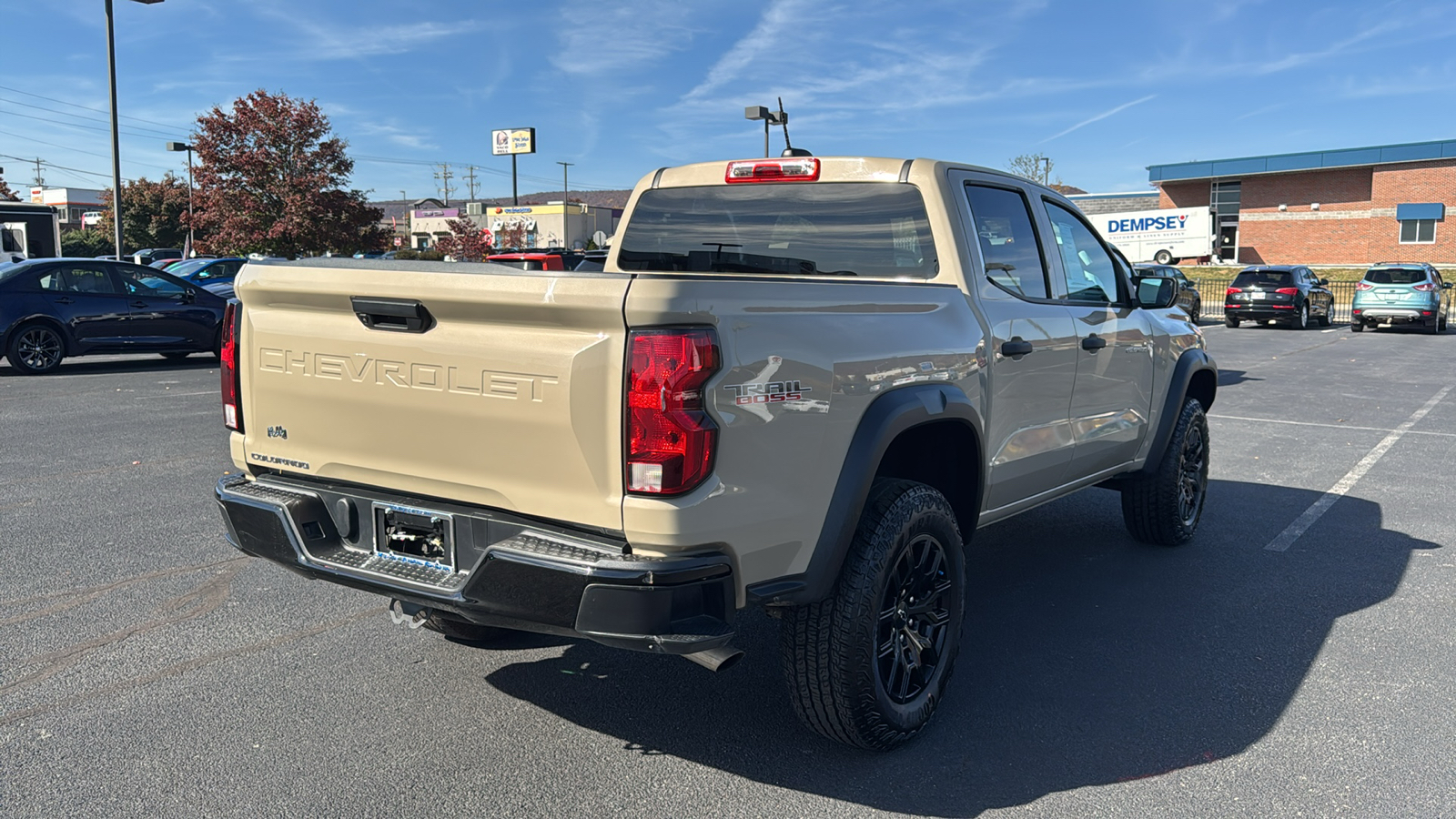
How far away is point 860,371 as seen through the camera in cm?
334

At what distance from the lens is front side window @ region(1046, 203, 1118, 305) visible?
201 inches

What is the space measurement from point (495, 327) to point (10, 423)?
901 cm

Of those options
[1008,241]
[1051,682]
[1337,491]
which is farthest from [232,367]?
[1337,491]

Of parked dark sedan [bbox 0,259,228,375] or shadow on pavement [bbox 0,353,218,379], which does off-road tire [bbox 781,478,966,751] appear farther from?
parked dark sedan [bbox 0,259,228,375]

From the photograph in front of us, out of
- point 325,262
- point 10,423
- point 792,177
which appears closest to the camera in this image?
point 325,262

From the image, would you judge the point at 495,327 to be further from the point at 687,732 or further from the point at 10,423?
the point at 10,423

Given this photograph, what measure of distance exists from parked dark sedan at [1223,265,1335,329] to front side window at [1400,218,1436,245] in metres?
31.4

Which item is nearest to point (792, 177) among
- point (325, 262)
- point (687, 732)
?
point (325, 262)

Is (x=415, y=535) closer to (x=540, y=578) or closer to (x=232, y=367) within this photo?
(x=540, y=578)

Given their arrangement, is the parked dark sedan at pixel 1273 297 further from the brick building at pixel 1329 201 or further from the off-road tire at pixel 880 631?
the brick building at pixel 1329 201

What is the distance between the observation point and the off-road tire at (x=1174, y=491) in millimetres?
5941

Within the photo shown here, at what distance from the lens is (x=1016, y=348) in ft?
14.2

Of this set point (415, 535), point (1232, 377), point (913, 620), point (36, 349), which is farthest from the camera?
point (1232, 377)

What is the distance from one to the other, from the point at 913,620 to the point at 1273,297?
2760 centimetres
